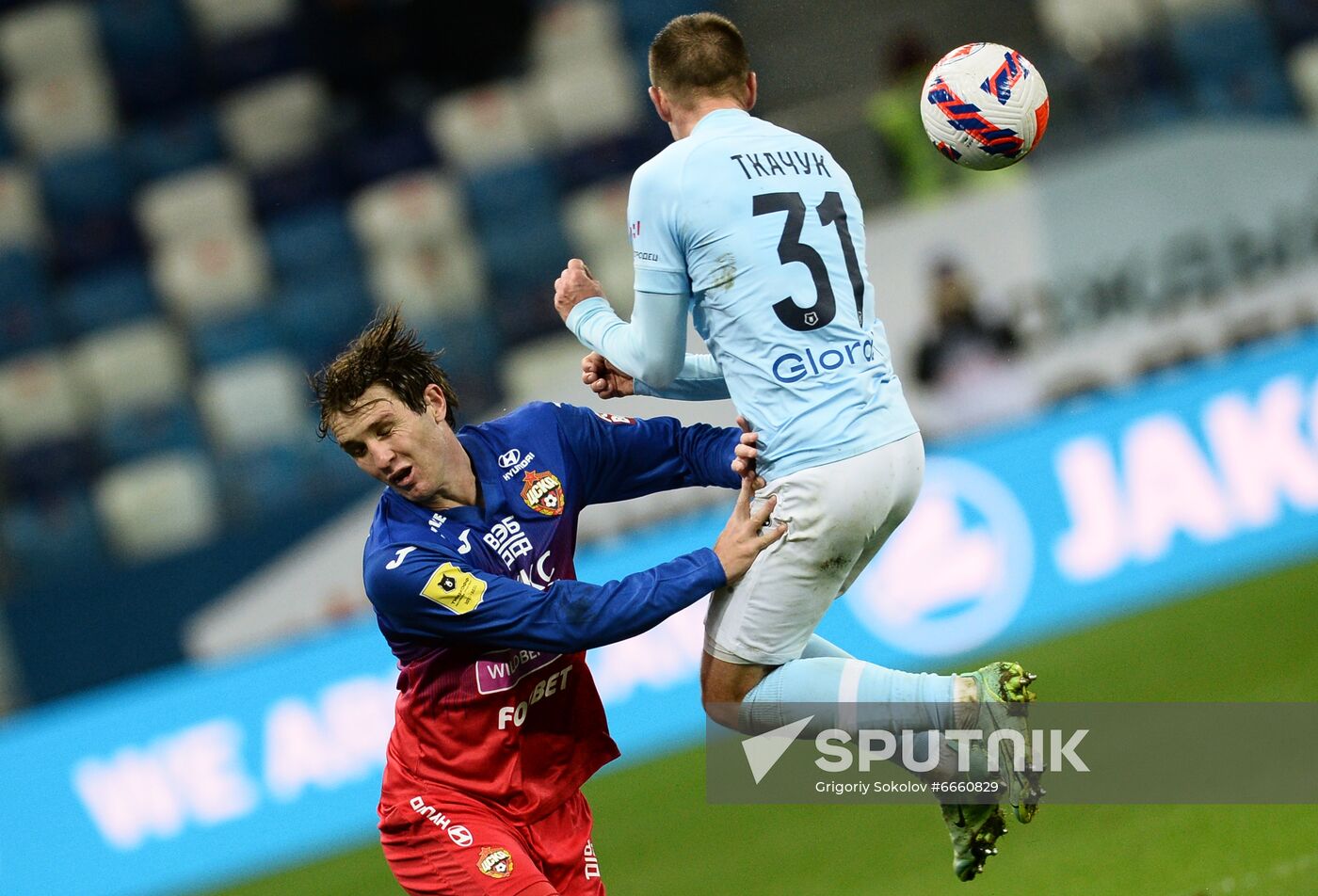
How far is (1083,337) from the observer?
36.1ft

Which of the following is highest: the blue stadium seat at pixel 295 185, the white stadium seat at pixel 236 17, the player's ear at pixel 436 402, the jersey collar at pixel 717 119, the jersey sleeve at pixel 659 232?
the white stadium seat at pixel 236 17

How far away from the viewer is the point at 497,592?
156 inches

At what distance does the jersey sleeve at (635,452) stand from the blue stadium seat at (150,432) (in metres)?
6.41

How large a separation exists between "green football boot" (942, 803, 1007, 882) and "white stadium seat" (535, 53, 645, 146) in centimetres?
784

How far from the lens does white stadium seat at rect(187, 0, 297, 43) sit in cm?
1196

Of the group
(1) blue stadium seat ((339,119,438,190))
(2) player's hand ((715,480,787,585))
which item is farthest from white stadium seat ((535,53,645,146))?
(2) player's hand ((715,480,787,585))

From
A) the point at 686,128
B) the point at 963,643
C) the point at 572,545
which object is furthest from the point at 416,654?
the point at 963,643

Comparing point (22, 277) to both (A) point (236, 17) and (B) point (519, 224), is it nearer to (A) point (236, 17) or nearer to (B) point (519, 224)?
(A) point (236, 17)

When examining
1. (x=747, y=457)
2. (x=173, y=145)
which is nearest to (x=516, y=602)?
(x=747, y=457)

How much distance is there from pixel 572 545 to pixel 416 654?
1.68ft

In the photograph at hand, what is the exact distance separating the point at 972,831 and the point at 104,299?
27.9ft

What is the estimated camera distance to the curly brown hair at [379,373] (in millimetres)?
3973

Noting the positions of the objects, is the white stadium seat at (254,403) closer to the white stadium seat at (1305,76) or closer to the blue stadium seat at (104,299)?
the blue stadium seat at (104,299)

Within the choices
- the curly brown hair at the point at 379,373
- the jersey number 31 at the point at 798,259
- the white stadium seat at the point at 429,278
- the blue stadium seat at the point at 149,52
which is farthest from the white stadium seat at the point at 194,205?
the jersey number 31 at the point at 798,259
